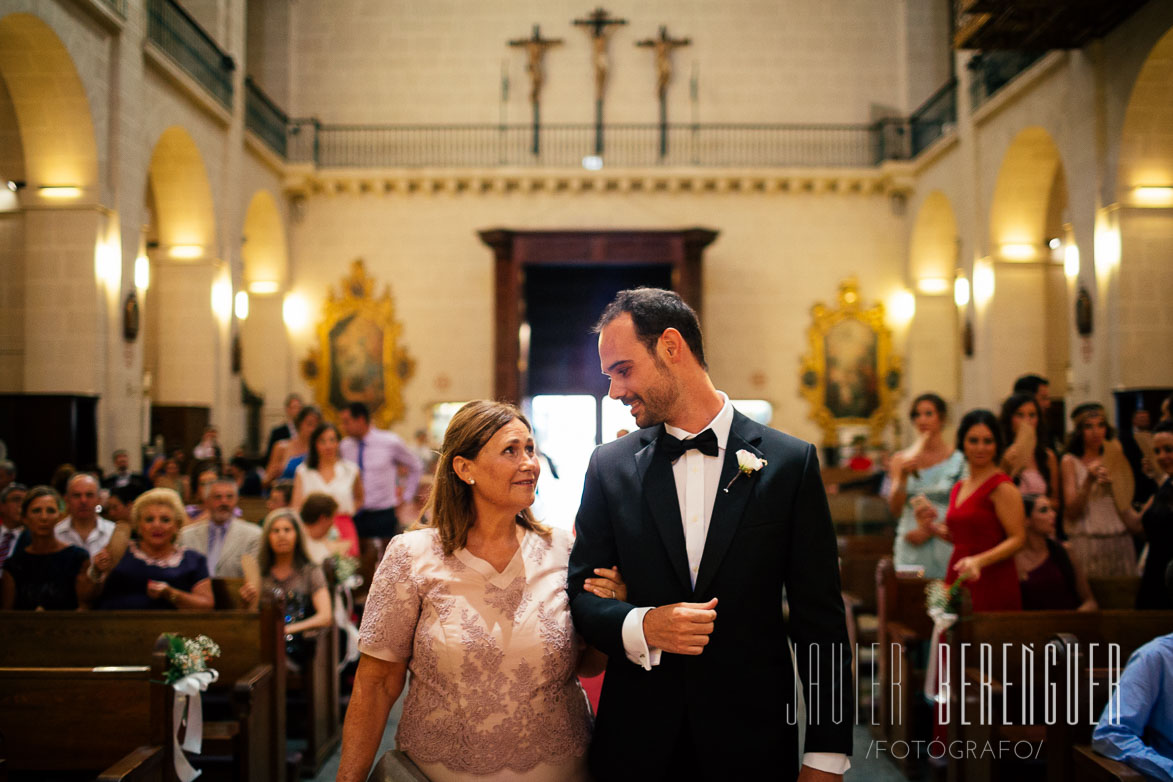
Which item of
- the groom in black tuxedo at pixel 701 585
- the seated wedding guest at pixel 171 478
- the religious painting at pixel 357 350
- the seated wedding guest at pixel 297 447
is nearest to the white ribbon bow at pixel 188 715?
the groom in black tuxedo at pixel 701 585

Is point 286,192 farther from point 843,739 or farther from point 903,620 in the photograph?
point 843,739

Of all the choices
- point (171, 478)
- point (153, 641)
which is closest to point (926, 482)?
point (153, 641)

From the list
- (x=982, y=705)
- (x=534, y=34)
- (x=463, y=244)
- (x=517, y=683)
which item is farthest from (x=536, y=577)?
(x=534, y=34)

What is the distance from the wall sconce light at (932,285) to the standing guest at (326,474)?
11.8 m

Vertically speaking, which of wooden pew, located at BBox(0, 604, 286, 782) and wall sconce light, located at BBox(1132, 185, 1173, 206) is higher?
wall sconce light, located at BBox(1132, 185, 1173, 206)

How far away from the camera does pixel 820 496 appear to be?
206 cm

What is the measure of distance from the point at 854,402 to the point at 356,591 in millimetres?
11307

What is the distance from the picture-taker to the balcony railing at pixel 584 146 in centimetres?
1645

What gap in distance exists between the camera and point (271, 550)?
5113 mm

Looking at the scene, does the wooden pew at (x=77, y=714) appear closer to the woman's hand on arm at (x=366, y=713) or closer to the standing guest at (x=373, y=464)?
the woman's hand on arm at (x=366, y=713)

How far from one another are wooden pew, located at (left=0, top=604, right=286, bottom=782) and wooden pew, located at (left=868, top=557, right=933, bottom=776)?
122 inches

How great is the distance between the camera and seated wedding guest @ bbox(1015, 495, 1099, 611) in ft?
14.4

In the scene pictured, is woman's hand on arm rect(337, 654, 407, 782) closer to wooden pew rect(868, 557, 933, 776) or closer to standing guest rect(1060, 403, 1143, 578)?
wooden pew rect(868, 557, 933, 776)

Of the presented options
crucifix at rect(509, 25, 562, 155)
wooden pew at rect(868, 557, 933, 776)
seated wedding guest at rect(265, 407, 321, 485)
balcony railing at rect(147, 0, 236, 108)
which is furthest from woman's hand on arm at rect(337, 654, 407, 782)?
crucifix at rect(509, 25, 562, 155)
